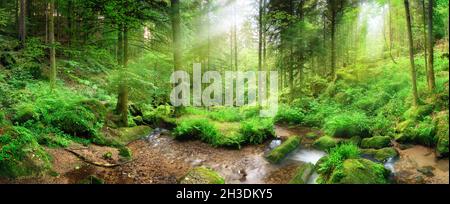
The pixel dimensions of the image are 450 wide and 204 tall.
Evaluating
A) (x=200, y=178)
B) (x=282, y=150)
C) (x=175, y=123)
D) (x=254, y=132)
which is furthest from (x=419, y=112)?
(x=175, y=123)

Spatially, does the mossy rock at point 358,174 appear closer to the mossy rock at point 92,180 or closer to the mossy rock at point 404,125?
the mossy rock at point 404,125

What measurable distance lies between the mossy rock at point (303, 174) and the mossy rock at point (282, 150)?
1096mm

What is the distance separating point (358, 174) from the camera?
20.9ft

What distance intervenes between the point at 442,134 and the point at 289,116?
8950mm

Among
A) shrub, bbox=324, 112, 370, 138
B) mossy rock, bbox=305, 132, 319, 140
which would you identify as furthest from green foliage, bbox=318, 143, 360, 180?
mossy rock, bbox=305, 132, 319, 140

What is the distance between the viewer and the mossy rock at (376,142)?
9.50m

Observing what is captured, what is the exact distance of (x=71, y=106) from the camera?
10000 mm

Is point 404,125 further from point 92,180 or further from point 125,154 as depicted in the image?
→ point 92,180

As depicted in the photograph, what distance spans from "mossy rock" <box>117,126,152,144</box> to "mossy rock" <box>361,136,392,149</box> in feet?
30.1

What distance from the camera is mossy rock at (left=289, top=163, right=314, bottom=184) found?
7.28 metres

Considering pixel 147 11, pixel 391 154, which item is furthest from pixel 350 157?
pixel 147 11

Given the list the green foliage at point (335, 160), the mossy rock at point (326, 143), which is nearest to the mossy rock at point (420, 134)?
the mossy rock at point (326, 143)

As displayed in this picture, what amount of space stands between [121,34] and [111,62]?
227 centimetres
